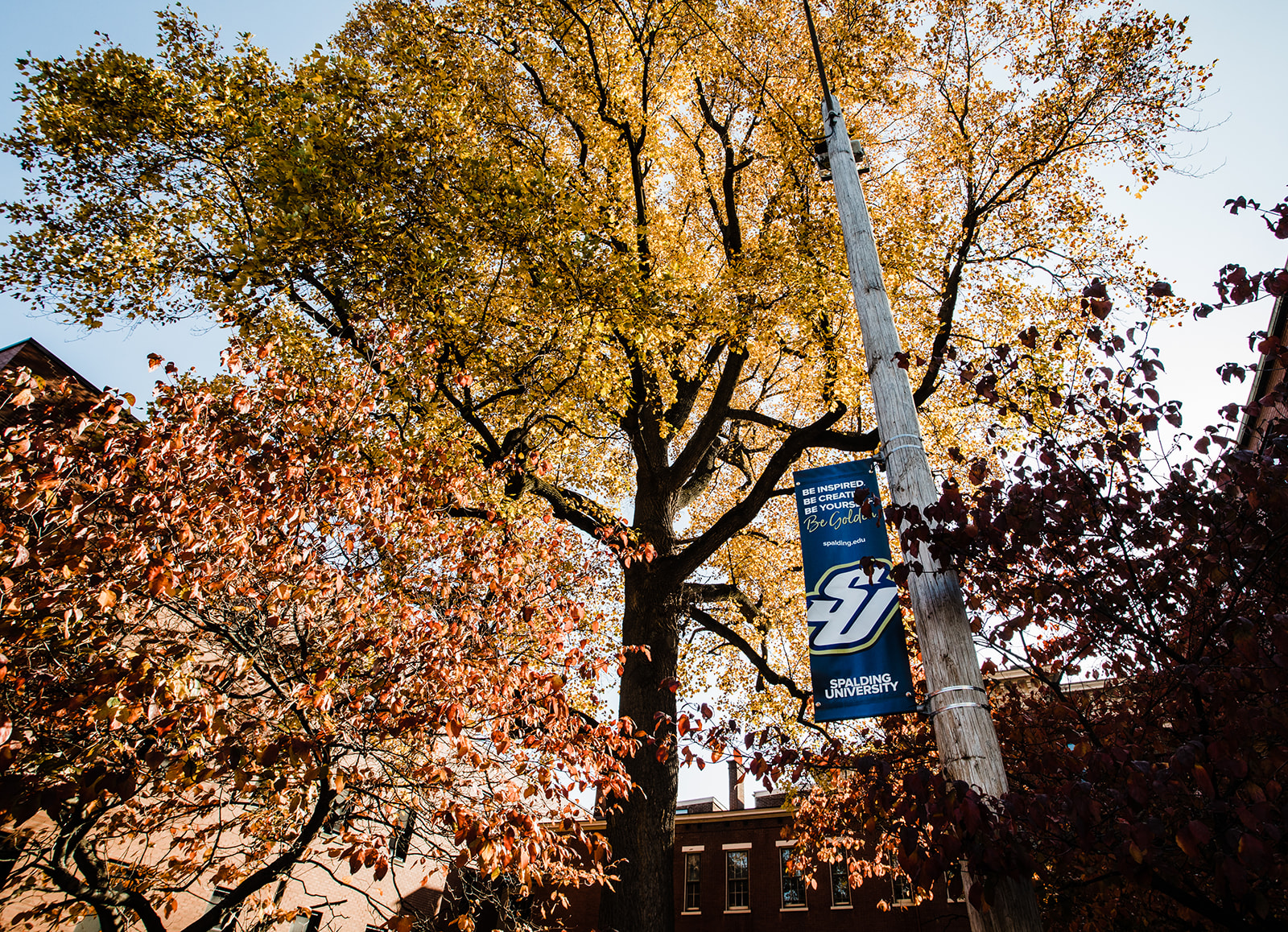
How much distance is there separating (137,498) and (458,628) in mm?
2755

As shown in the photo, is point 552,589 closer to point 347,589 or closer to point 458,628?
point 458,628

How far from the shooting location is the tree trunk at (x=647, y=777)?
7.70 metres

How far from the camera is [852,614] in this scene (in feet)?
13.8

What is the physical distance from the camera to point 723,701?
16266 mm

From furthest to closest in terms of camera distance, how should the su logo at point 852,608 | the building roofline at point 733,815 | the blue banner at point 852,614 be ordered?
1. the building roofline at point 733,815
2. the su logo at point 852,608
3. the blue banner at point 852,614

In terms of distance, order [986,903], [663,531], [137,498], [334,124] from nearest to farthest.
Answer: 1. [986,903]
2. [137,498]
3. [334,124]
4. [663,531]

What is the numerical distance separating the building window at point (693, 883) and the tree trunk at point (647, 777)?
73.4 ft

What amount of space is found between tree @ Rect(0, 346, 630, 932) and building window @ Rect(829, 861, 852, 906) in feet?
74.5

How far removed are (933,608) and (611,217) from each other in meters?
8.87

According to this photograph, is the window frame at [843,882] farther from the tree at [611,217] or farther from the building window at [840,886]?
the tree at [611,217]

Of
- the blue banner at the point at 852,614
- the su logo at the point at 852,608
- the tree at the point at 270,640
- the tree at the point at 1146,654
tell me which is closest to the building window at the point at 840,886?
the tree at the point at 270,640

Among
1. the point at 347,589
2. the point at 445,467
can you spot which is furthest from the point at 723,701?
the point at 347,589

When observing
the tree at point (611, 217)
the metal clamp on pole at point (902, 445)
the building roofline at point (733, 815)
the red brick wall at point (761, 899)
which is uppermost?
the tree at point (611, 217)

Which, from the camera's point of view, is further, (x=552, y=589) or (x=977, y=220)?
(x=977, y=220)
